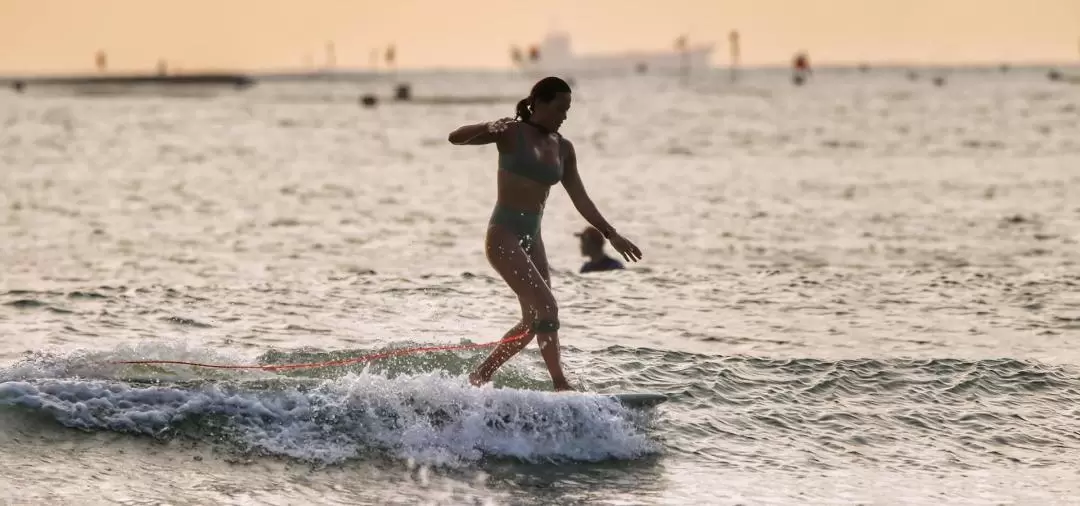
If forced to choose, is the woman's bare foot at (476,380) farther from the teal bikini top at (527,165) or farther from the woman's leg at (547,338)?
the teal bikini top at (527,165)

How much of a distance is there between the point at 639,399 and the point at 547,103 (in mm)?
2268

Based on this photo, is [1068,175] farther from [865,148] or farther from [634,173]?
[865,148]

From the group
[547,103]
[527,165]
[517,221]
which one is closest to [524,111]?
[547,103]

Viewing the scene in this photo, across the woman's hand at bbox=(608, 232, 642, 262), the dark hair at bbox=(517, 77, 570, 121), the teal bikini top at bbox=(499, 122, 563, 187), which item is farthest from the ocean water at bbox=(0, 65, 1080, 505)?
the dark hair at bbox=(517, 77, 570, 121)

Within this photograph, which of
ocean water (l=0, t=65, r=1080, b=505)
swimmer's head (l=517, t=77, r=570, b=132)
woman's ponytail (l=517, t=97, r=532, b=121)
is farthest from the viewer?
woman's ponytail (l=517, t=97, r=532, b=121)

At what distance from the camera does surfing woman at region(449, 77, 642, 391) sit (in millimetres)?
9430

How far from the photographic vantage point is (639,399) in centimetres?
1009

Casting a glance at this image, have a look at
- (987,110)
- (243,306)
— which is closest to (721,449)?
(243,306)

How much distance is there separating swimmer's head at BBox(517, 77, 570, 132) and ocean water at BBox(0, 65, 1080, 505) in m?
1.93

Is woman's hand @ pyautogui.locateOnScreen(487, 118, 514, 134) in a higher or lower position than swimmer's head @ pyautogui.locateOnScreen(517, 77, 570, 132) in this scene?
lower

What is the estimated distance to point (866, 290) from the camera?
56.6 ft

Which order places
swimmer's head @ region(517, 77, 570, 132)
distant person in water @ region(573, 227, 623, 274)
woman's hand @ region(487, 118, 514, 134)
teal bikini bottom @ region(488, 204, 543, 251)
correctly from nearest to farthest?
woman's hand @ region(487, 118, 514, 134) → swimmer's head @ region(517, 77, 570, 132) → teal bikini bottom @ region(488, 204, 543, 251) → distant person in water @ region(573, 227, 623, 274)

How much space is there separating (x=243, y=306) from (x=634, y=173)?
2785 centimetres

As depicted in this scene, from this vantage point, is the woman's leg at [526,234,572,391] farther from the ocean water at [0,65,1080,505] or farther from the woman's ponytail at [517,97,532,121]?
the woman's ponytail at [517,97,532,121]
